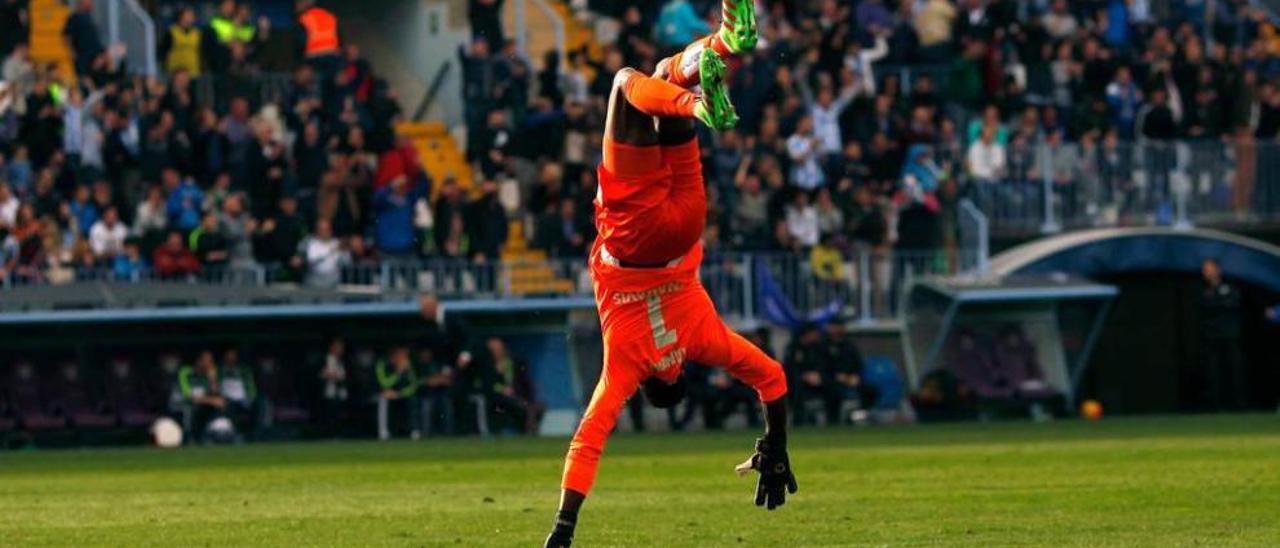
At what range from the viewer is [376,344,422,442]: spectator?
32656 mm

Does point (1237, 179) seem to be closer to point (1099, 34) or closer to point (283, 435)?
point (1099, 34)

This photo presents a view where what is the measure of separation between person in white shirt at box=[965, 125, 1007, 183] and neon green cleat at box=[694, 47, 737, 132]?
80.2ft

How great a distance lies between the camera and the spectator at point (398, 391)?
32.7m

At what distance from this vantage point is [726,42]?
1299 cm

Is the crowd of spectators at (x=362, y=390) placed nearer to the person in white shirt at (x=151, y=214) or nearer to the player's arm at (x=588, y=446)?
the person in white shirt at (x=151, y=214)

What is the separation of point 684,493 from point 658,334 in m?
5.53

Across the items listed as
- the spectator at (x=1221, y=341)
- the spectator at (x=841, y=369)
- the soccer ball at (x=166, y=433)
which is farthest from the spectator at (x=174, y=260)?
the spectator at (x=1221, y=341)

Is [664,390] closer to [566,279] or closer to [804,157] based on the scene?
[566,279]

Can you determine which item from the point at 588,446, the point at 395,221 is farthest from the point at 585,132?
the point at 588,446

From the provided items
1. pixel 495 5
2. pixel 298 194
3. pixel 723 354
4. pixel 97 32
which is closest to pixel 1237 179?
pixel 495 5

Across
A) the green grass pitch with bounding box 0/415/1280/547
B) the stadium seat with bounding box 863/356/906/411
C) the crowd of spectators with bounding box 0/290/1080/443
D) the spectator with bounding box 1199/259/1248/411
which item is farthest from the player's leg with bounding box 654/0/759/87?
the spectator with bounding box 1199/259/1248/411

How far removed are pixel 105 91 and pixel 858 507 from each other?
1881 centimetres

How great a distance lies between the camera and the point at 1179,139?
3906 centimetres

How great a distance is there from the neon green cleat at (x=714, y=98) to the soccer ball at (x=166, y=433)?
19528 millimetres
